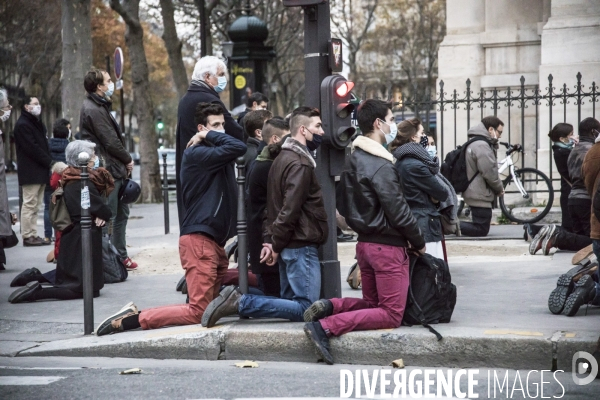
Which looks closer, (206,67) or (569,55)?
(206,67)

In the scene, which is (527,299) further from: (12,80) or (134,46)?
(12,80)

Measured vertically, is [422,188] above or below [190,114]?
below

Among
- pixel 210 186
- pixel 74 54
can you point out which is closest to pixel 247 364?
pixel 210 186

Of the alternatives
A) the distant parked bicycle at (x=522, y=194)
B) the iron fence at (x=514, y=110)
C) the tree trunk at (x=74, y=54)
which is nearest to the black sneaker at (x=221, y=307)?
the distant parked bicycle at (x=522, y=194)

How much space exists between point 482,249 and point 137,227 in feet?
22.2

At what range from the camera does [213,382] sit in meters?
6.18

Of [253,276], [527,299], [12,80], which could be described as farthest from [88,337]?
[12,80]

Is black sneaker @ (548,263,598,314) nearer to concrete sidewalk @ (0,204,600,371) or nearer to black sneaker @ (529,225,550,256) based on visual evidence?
concrete sidewalk @ (0,204,600,371)

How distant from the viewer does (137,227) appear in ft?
56.1

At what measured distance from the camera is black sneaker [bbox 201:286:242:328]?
7.34 metres

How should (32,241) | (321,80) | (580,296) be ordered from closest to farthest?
1. (580,296)
2. (321,80)
3. (32,241)

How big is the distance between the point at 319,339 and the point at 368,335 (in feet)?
1.15

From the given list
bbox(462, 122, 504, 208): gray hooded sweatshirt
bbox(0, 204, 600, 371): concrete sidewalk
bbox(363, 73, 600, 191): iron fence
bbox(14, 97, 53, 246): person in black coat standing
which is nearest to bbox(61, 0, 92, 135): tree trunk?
bbox(14, 97, 53, 246): person in black coat standing

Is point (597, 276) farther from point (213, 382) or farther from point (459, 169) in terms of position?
point (459, 169)
